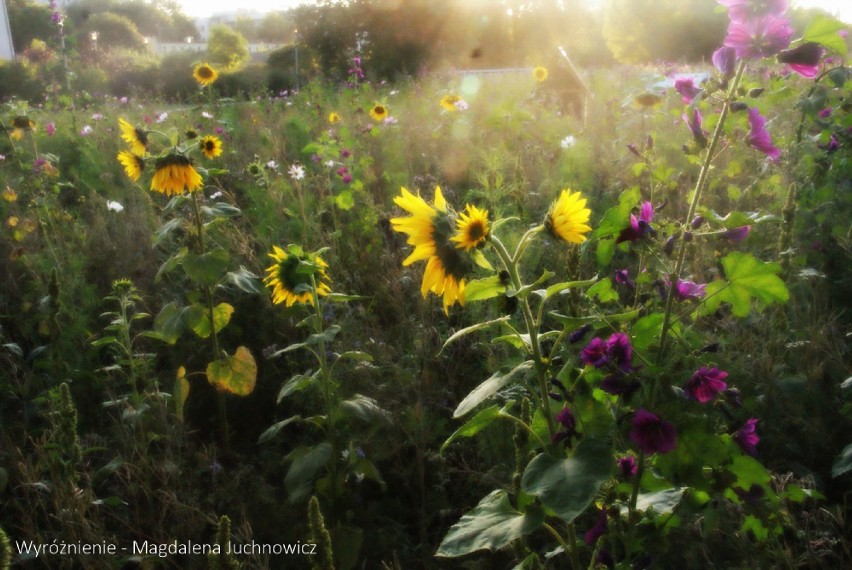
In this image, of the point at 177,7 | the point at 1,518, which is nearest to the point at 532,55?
the point at 1,518

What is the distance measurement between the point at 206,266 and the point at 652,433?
1.63 m

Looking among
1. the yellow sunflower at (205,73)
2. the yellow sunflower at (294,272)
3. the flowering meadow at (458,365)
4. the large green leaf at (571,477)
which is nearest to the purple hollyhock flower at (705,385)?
the flowering meadow at (458,365)

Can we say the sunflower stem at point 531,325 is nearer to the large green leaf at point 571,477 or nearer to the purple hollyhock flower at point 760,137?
the large green leaf at point 571,477

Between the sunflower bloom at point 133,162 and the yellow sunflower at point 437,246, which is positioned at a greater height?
the yellow sunflower at point 437,246

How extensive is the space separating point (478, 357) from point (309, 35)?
899 inches

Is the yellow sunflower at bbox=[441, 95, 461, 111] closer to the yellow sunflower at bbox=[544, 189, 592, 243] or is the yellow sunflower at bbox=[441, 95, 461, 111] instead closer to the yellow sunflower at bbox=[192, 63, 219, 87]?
the yellow sunflower at bbox=[192, 63, 219, 87]

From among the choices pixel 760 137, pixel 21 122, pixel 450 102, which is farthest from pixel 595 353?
pixel 450 102

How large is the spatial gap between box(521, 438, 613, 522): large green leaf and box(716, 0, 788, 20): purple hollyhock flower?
88 centimetres

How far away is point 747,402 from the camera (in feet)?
7.00

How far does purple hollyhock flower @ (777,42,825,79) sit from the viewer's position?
1321 millimetres

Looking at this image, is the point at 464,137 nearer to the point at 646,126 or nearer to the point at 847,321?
the point at 646,126

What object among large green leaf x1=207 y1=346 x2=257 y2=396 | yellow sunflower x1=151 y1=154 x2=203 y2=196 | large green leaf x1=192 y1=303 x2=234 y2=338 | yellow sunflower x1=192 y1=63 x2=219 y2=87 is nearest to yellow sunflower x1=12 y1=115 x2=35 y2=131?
yellow sunflower x1=192 y1=63 x2=219 y2=87

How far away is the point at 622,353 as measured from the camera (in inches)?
49.8

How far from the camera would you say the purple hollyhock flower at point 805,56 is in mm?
Answer: 1321
